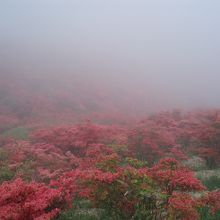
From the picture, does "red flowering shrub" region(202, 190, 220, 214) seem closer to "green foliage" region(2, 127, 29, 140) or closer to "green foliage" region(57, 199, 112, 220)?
"green foliage" region(57, 199, 112, 220)

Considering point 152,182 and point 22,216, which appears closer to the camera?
point 22,216

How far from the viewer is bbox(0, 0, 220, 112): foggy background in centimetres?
4991

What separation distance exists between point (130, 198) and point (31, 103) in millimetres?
29549

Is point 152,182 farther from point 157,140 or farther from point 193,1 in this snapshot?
point 193,1

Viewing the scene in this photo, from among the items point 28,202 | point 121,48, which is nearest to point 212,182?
point 28,202

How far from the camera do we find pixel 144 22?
108875mm

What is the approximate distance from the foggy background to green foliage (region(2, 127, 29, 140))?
1611cm

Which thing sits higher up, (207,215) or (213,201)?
(213,201)

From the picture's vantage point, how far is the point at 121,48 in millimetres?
80625

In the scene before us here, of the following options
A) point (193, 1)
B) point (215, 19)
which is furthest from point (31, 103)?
point (193, 1)

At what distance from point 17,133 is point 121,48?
2222 inches

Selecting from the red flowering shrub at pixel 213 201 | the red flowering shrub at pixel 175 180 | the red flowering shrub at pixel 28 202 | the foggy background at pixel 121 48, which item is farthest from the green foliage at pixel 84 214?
the foggy background at pixel 121 48

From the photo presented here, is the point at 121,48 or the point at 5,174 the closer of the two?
the point at 5,174

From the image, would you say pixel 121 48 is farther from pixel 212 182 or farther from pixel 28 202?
pixel 28 202
